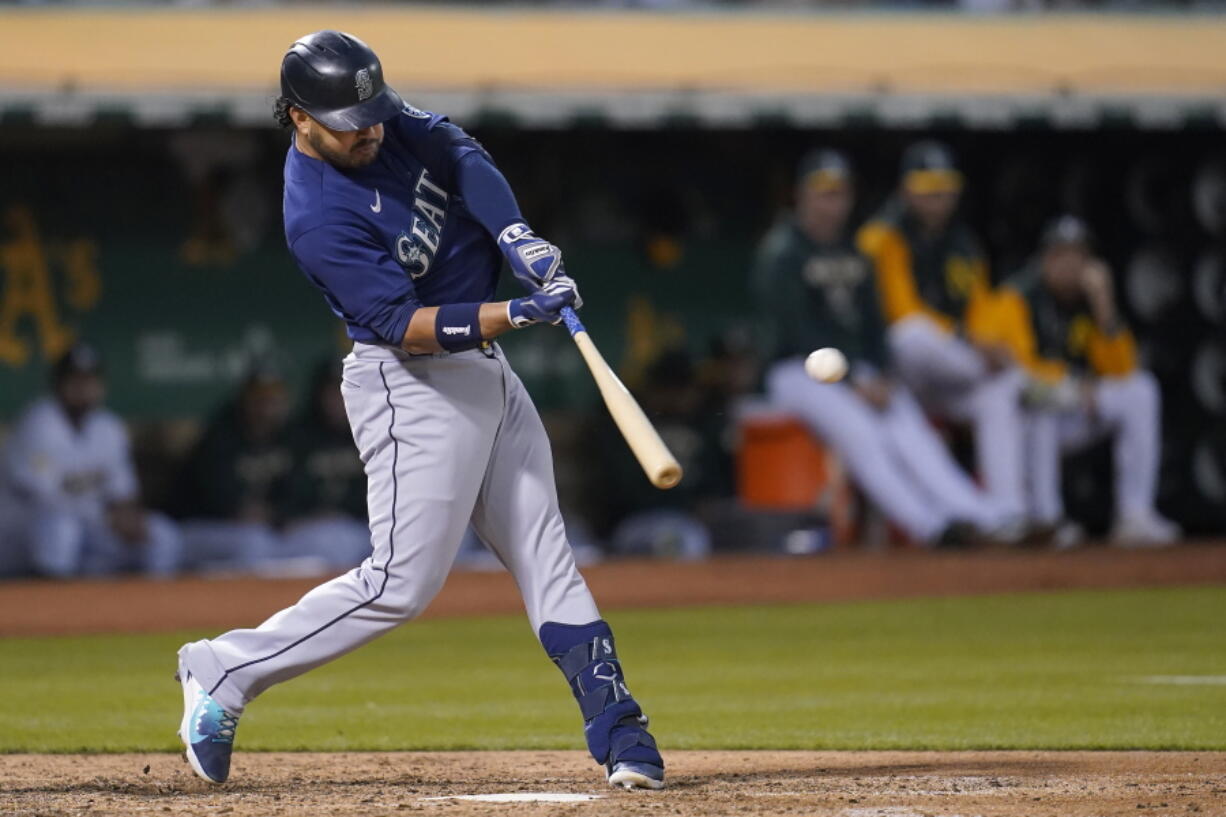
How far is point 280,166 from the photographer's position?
1178cm

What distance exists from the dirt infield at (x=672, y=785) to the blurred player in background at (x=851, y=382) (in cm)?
541

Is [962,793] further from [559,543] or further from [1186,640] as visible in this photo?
[1186,640]

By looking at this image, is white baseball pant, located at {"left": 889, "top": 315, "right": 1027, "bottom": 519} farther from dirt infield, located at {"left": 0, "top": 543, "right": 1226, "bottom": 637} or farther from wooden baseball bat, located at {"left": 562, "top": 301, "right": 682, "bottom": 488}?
wooden baseball bat, located at {"left": 562, "top": 301, "right": 682, "bottom": 488}

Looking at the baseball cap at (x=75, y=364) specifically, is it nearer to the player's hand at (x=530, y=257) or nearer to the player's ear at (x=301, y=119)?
the player's ear at (x=301, y=119)

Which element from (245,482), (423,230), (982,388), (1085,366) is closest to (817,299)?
(982,388)

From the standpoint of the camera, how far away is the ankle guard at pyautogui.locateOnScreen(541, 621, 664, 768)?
171 inches

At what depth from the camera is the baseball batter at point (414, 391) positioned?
425cm

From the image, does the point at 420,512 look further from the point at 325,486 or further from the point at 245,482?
the point at 325,486

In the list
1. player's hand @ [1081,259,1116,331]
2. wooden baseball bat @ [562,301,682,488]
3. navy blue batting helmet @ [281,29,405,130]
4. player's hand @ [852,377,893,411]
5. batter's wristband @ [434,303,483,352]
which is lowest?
player's hand @ [852,377,893,411]

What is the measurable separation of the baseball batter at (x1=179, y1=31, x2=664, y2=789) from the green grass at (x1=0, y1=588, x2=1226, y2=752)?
3.19 feet

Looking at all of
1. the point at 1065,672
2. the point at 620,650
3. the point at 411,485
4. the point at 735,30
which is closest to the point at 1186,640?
the point at 1065,672

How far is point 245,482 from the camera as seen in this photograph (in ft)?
35.9

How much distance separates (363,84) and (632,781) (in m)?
1.48

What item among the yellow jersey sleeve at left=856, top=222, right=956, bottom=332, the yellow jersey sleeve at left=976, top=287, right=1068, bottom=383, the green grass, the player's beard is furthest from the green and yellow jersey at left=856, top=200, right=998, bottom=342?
the player's beard
